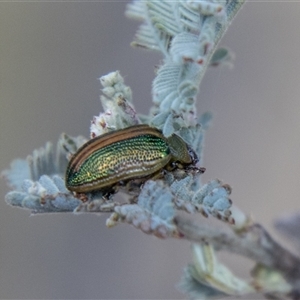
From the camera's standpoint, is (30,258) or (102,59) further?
(102,59)

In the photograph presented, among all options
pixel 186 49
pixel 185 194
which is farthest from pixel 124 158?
pixel 186 49

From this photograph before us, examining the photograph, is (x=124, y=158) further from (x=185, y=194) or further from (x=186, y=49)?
(x=186, y=49)

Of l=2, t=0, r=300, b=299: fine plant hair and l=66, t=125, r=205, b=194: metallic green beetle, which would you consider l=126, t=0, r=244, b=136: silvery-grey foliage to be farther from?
l=66, t=125, r=205, b=194: metallic green beetle

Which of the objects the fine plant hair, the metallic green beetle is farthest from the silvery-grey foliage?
the metallic green beetle

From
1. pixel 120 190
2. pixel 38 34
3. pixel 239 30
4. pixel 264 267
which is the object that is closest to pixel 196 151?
pixel 120 190

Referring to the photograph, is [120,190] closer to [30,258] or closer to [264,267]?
[264,267]

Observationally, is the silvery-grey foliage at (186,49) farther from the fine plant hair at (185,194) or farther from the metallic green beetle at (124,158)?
the metallic green beetle at (124,158)
